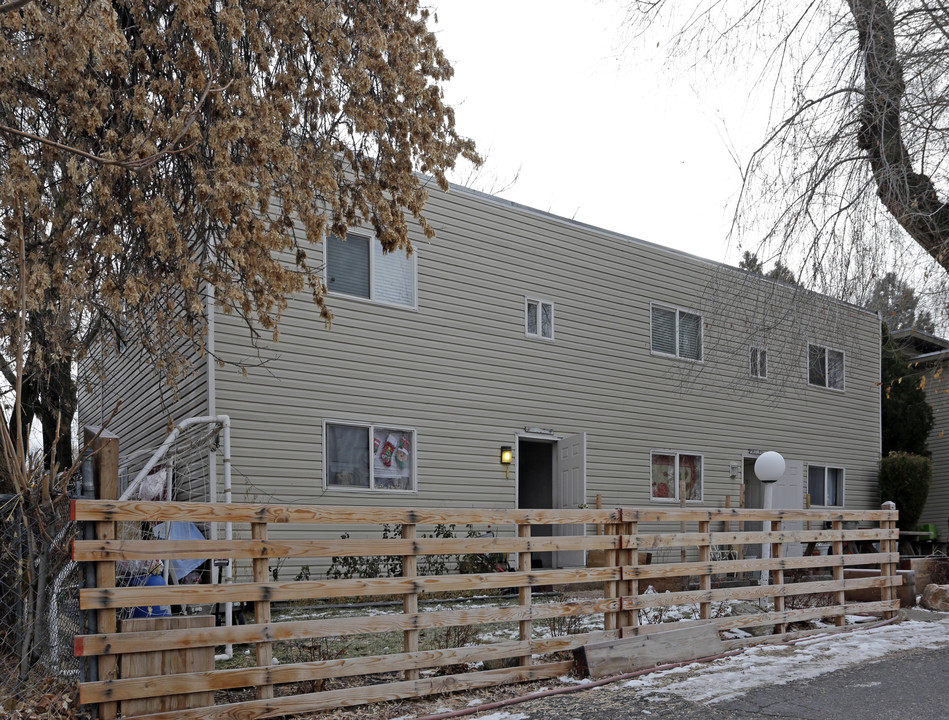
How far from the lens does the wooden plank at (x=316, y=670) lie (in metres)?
4.68

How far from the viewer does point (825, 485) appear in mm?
18984

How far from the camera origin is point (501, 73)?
14.2 meters

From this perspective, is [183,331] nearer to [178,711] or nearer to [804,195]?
[178,711]

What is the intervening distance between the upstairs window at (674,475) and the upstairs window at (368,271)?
593cm

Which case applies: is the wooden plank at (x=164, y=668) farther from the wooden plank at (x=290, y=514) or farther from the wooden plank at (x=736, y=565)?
the wooden plank at (x=736, y=565)

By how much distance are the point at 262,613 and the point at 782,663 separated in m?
4.36

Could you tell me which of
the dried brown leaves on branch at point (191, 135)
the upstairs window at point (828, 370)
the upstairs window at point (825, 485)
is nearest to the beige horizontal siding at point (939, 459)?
the upstairs window at point (828, 370)

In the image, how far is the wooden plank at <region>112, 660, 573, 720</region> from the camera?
498 centimetres

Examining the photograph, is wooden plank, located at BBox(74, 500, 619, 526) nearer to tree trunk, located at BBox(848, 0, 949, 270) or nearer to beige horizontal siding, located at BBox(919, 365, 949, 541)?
tree trunk, located at BBox(848, 0, 949, 270)

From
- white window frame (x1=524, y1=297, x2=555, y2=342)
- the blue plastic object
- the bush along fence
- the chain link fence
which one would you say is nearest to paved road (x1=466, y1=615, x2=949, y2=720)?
the bush along fence

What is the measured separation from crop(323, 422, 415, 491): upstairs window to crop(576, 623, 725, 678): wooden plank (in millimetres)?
5353

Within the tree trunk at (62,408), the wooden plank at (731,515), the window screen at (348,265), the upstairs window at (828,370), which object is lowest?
the wooden plank at (731,515)

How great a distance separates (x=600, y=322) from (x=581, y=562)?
4.13 meters

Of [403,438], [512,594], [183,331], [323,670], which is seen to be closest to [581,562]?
[512,594]
